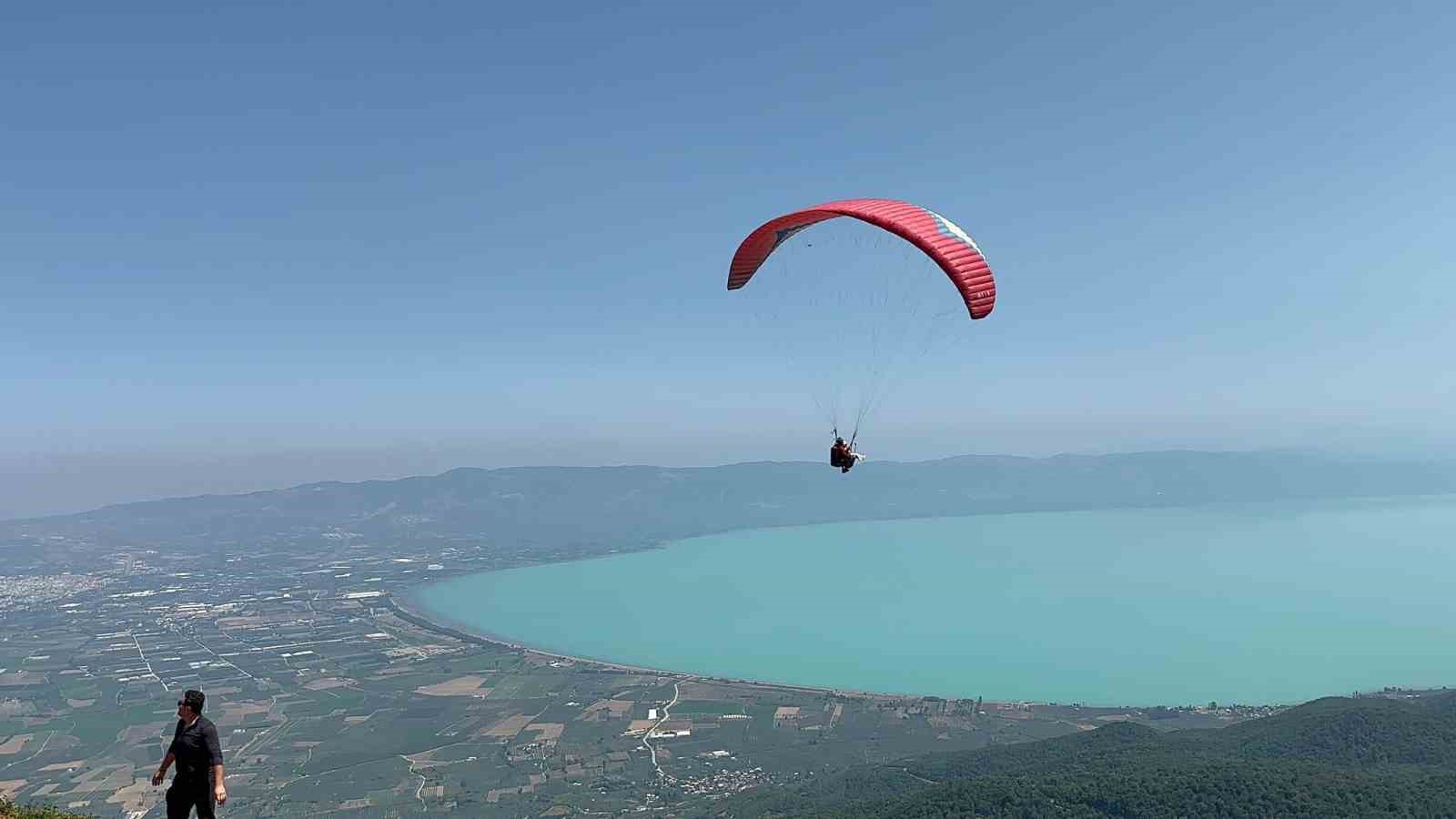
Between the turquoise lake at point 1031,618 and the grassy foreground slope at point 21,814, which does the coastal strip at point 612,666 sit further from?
the grassy foreground slope at point 21,814

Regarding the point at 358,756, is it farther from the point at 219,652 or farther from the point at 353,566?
the point at 353,566

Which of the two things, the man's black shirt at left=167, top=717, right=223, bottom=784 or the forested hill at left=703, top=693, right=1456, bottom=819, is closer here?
the man's black shirt at left=167, top=717, right=223, bottom=784

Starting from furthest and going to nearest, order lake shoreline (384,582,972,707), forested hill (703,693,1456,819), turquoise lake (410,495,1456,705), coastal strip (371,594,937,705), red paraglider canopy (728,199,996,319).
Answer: turquoise lake (410,495,1456,705), coastal strip (371,594,937,705), lake shoreline (384,582,972,707), forested hill (703,693,1456,819), red paraglider canopy (728,199,996,319)

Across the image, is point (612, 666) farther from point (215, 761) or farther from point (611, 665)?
point (215, 761)

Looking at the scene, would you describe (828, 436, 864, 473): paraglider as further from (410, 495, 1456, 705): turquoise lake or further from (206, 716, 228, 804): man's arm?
(410, 495, 1456, 705): turquoise lake

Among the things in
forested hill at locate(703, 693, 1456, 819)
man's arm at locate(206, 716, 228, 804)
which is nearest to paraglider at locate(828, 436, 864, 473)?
man's arm at locate(206, 716, 228, 804)

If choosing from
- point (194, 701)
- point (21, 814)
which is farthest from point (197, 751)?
point (21, 814)

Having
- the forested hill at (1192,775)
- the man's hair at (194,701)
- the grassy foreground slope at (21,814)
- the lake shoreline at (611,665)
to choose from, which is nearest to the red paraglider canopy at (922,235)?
the man's hair at (194,701)
